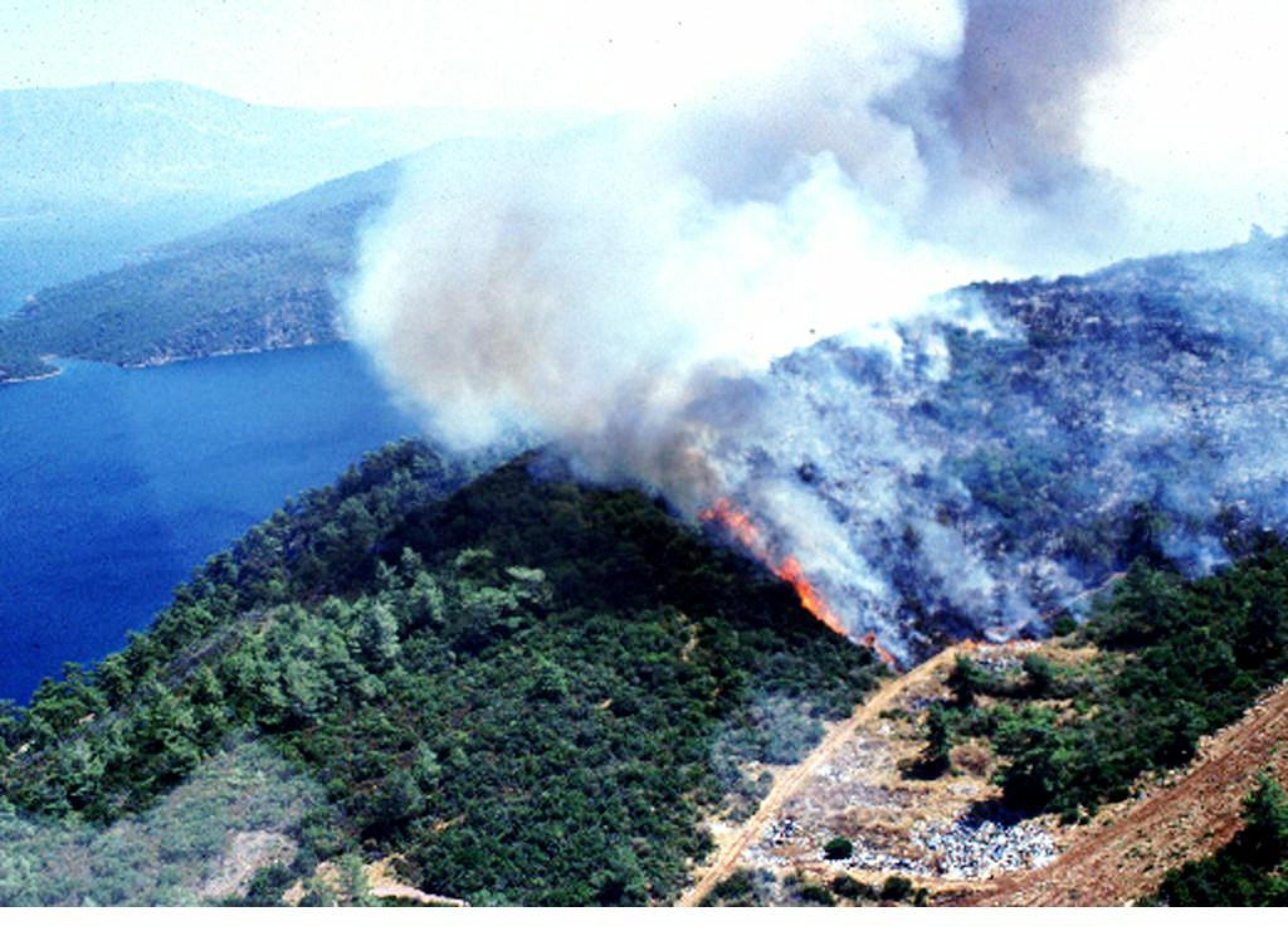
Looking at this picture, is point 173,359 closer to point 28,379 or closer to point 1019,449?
point 28,379

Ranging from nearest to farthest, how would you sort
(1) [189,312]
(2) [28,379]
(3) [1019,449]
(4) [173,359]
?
1. (3) [1019,449]
2. (2) [28,379]
3. (4) [173,359]
4. (1) [189,312]

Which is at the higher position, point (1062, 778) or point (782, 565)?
point (782, 565)

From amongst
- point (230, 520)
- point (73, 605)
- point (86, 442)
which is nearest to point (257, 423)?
point (86, 442)

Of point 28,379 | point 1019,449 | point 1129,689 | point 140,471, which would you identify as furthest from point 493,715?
point 28,379

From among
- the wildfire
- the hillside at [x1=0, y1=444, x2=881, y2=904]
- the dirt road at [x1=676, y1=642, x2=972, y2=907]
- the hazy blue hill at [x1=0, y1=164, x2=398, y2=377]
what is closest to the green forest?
the dirt road at [x1=676, y1=642, x2=972, y2=907]

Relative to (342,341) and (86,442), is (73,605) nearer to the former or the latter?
(86,442)

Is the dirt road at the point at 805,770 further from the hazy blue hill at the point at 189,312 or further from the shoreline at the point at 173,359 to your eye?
the hazy blue hill at the point at 189,312
